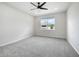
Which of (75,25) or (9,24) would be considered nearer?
(75,25)

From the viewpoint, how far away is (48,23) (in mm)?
6633

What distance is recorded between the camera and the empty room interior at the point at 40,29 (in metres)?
2.81

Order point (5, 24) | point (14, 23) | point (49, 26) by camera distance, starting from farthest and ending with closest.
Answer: point (49, 26) → point (14, 23) → point (5, 24)

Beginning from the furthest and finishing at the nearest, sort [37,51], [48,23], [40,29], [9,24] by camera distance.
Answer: [40,29] < [48,23] < [9,24] < [37,51]

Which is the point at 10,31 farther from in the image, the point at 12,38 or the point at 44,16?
the point at 44,16

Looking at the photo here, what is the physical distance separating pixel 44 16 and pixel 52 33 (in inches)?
78.5

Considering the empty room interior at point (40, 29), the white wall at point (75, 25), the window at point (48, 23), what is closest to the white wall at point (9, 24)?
the empty room interior at point (40, 29)

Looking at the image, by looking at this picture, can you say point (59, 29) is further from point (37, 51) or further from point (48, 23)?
point (37, 51)

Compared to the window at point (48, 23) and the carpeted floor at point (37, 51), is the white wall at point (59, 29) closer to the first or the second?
the window at point (48, 23)

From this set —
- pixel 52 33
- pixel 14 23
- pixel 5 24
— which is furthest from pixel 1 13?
pixel 52 33

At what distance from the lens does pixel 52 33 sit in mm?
6379

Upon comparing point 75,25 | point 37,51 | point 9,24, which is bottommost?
point 37,51

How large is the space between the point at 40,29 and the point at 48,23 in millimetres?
1117

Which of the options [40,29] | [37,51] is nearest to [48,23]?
[40,29]
